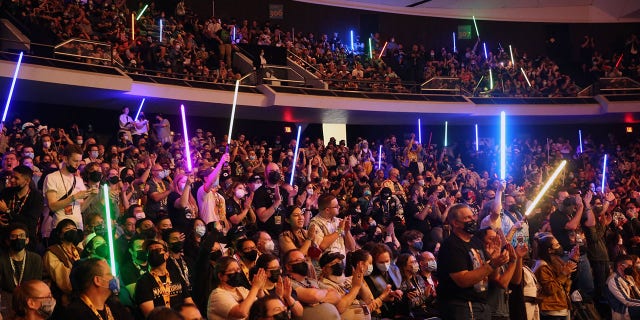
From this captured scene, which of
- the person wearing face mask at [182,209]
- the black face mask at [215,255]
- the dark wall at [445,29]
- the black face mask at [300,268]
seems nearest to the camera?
the black face mask at [300,268]

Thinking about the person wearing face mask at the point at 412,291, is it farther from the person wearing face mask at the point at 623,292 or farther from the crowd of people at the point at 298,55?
the crowd of people at the point at 298,55

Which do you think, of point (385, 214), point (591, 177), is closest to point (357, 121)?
point (591, 177)

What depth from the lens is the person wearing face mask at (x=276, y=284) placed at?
16.6 feet

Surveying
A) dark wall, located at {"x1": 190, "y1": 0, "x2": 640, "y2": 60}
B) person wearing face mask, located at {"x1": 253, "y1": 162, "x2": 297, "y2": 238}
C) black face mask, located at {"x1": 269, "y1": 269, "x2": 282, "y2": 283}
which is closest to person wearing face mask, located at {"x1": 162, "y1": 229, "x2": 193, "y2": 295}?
black face mask, located at {"x1": 269, "y1": 269, "x2": 282, "y2": 283}

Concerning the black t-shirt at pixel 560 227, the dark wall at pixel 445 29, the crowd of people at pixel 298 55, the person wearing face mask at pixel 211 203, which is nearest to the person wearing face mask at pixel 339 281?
the person wearing face mask at pixel 211 203

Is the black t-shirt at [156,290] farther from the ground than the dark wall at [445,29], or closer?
closer

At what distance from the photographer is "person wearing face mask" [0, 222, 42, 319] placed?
17.5ft

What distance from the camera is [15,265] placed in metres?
5.38

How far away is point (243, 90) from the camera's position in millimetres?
16125

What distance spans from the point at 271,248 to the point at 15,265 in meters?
1.90

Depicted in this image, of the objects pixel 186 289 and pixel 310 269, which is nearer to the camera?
pixel 186 289

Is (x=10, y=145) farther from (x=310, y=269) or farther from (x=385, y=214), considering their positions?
(x=310, y=269)

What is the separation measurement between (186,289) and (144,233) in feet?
2.33

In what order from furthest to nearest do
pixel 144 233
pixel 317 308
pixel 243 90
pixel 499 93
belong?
pixel 499 93
pixel 243 90
pixel 144 233
pixel 317 308
